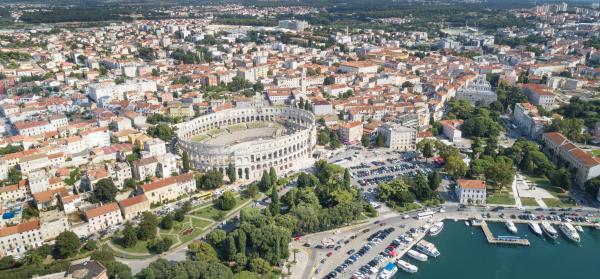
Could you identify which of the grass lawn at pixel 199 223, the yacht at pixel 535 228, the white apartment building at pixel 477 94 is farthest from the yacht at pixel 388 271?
the white apartment building at pixel 477 94

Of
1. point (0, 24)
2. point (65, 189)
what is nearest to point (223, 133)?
point (65, 189)

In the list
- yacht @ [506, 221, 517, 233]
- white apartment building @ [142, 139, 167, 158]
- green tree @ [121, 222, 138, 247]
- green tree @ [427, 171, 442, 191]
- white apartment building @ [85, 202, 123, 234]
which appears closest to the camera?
green tree @ [121, 222, 138, 247]

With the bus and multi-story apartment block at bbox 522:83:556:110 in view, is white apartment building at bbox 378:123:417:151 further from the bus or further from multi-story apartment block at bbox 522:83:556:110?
multi-story apartment block at bbox 522:83:556:110

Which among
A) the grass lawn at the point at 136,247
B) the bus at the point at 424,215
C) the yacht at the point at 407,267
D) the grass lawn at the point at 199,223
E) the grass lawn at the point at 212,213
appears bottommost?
the yacht at the point at 407,267

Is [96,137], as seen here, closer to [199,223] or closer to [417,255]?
[199,223]

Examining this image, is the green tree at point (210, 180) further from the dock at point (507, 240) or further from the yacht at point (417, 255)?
the dock at point (507, 240)

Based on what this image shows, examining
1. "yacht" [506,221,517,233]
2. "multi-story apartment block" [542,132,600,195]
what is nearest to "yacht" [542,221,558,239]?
"yacht" [506,221,517,233]

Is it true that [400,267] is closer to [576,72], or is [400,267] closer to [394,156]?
[394,156]
